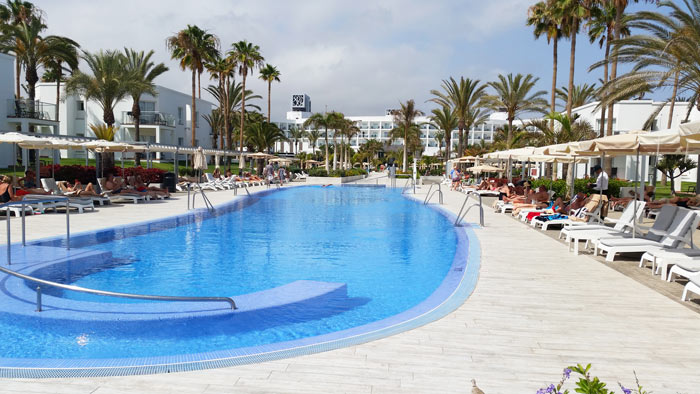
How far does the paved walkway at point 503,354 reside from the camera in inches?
138

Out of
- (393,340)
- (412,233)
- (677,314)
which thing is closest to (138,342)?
(393,340)

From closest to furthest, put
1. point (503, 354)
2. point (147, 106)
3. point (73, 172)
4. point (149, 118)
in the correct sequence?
point (503, 354) < point (73, 172) < point (149, 118) < point (147, 106)

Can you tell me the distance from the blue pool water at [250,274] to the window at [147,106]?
126ft

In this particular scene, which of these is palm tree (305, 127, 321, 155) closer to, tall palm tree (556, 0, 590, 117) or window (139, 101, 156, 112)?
window (139, 101, 156, 112)

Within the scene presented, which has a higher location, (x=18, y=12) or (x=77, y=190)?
(x=18, y=12)

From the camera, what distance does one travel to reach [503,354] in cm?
413

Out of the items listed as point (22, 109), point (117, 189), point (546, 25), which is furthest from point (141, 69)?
point (546, 25)

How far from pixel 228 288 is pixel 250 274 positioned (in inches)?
33.8

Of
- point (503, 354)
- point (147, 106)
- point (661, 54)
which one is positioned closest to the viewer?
point (503, 354)

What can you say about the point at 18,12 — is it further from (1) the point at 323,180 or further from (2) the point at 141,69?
(1) the point at 323,180

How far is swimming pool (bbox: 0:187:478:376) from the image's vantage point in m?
4.91

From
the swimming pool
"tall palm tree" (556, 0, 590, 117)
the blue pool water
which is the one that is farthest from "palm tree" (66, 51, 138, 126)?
"tall palm tree" (556, 0, 590, 117)

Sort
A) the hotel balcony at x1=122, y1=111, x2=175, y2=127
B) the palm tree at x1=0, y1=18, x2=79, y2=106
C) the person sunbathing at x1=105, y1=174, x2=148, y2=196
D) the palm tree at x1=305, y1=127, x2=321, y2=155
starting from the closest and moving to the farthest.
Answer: the person sunbathing at x1=105, y1=174, x2=148, y2=196
the palm tree at x1=0, y1=18, x2=79, y2=106
the hotel balcony at x1=122, y1=111, x2=175, y2=127
the palm tree at x1=305, y1=127, x2=321, y2=155

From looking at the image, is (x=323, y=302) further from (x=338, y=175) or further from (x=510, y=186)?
(x=338, y=175)
